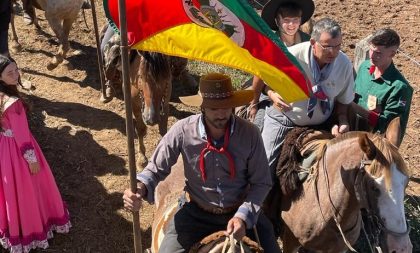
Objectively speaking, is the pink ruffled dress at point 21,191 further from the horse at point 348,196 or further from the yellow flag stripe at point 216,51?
the horse at point 348,196

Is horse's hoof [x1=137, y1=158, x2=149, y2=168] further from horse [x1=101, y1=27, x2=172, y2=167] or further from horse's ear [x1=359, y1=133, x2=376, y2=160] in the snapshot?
horse's ear [x1=359, y1=133, x2=376, y2=160]

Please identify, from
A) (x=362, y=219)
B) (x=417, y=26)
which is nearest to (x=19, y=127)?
(x=362, y=219)

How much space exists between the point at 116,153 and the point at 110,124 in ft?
2.72

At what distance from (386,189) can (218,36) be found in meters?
1.68

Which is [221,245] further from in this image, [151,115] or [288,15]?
[288,15]

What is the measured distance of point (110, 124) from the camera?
822 cm

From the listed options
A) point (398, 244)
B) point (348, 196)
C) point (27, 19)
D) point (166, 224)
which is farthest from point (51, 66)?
point (398, 244)

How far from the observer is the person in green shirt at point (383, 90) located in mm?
5145

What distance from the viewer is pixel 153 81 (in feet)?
21.5

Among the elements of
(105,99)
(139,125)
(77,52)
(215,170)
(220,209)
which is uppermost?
(215,170)

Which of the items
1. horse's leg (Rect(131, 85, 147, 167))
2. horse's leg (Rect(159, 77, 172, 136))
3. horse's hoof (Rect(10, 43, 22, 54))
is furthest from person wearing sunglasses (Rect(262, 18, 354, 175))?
horse's hoof (Rect(10, 43, 22, 54))

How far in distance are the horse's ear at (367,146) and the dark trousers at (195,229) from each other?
1148mm

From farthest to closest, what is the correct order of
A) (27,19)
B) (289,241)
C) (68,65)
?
(27,19) < (68,65) < (289,241)

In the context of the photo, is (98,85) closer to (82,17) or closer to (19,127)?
(82,17)
